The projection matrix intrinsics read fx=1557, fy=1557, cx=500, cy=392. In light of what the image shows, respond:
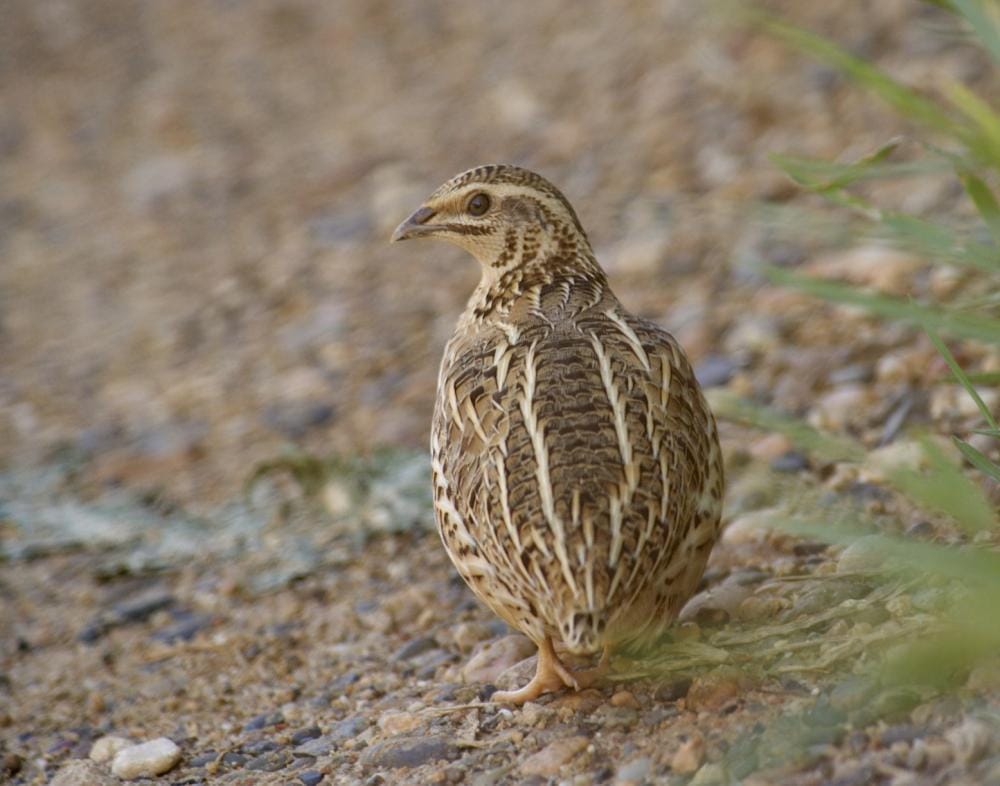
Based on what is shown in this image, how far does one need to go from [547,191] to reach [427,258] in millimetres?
3903

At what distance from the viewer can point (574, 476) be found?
14.1 feet

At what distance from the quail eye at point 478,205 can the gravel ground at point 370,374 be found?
145 cm

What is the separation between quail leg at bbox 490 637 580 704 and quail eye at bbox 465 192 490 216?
1836mm

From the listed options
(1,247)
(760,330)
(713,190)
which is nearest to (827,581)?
(760,330)

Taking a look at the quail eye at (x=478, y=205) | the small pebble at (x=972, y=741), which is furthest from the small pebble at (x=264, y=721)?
the small pebble at (x=972, y=741)

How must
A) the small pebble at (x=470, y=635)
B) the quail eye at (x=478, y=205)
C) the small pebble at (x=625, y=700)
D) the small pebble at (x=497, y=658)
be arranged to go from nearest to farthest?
the small pebble at (x=625, y=700) → the small pebble at (x=497, y=658) → the small pebble at (x=470, y=635) → the quail eye at (x=478, y=205)

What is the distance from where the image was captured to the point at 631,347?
486 centimetres

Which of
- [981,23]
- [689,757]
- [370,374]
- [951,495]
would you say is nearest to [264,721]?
[689,757]

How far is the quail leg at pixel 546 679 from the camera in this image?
183 inches

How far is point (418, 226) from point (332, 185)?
5.02 m

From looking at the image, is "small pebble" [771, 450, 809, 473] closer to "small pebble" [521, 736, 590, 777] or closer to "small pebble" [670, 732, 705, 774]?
"small pebble" [521, 736, 590, 777]

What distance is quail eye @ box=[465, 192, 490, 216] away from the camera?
577cm

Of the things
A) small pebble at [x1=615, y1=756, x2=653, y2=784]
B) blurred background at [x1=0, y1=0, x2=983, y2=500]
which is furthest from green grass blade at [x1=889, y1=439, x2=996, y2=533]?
blurred background at [x1=0, y1=0, x2=983, y2=500]

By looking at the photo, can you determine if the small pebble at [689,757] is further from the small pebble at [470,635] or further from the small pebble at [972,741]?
the small pebble at [470,635]
